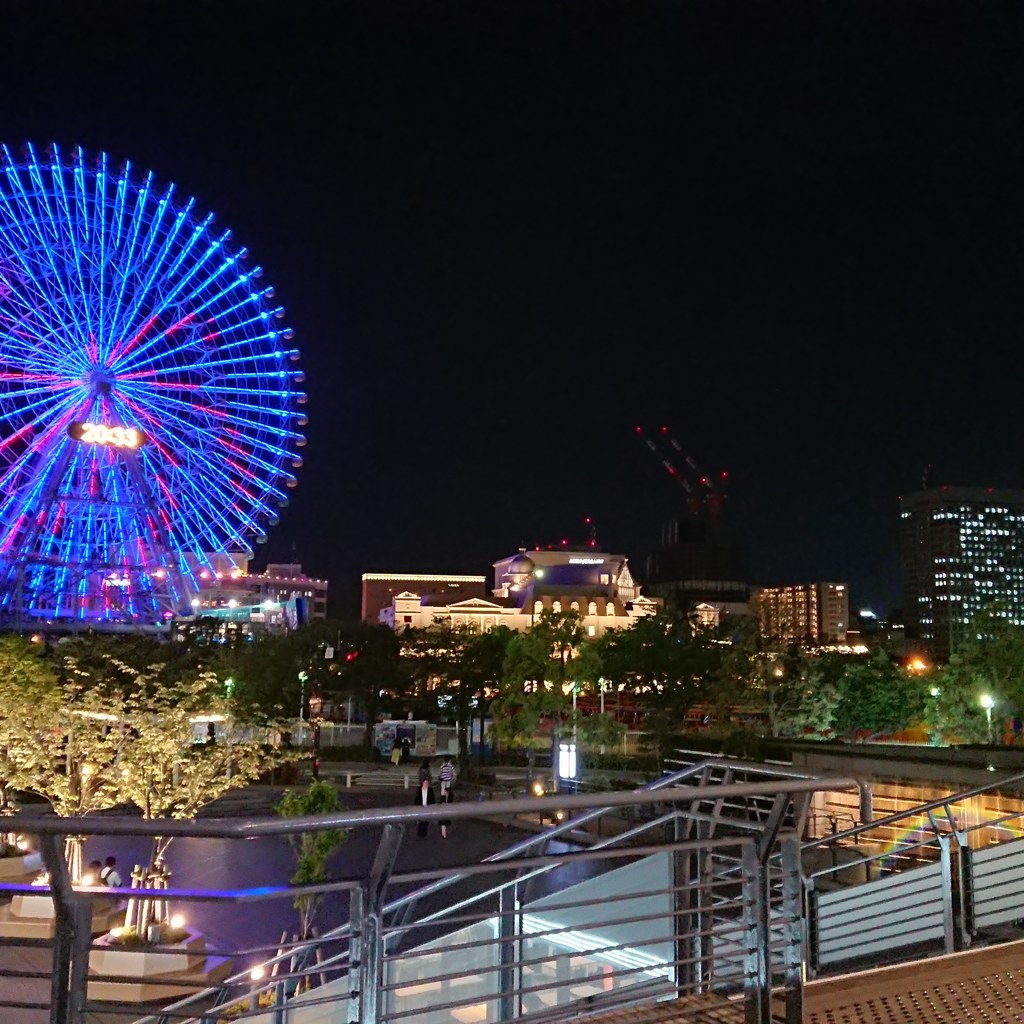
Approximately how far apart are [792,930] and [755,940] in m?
0.17

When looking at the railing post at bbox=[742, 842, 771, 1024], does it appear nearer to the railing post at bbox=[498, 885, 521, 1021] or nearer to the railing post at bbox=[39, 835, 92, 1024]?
the railing post at bbox=[498, 885, 521, 1021]

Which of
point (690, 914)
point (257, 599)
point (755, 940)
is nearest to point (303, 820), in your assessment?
point (755, 940)

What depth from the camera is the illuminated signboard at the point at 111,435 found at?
4019 cm

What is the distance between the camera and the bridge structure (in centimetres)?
328

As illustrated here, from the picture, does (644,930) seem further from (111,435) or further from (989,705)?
(111,435)

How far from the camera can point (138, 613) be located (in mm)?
55750

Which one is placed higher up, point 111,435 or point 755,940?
point 111,435

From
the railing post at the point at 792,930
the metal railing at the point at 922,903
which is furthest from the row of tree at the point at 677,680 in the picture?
the railing post at the point at 792,930

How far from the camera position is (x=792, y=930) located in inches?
173

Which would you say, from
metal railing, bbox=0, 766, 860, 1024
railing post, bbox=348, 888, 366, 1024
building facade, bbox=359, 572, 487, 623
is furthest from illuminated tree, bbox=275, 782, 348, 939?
building facade, bbox=359, 572, 487, 623

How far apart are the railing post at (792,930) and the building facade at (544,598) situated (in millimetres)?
94448

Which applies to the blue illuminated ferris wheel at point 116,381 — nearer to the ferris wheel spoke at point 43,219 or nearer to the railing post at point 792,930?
the ferris wheel spoke at point 43,219

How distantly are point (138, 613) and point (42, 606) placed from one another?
460 centimetres

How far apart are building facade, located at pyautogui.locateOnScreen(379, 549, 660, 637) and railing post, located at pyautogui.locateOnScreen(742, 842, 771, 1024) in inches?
3721
